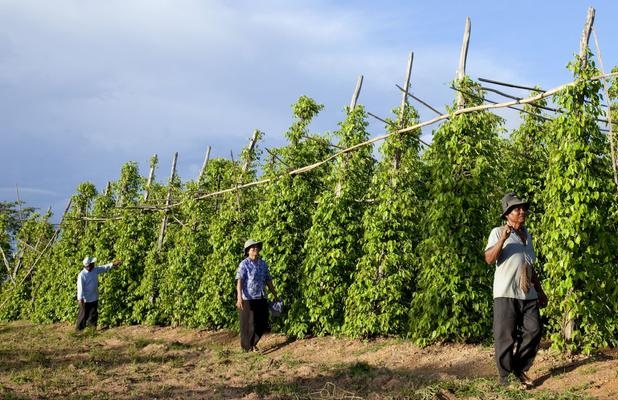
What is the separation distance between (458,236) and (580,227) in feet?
5.88

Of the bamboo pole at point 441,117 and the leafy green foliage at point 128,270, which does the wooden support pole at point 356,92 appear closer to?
the bamboo pole at point 441,117

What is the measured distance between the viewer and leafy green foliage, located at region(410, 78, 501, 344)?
29.8ft

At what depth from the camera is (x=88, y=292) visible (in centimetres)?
1608

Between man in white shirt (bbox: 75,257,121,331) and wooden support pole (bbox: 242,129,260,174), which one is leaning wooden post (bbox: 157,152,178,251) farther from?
wooden support pole (bbox: 242,129,260,174)

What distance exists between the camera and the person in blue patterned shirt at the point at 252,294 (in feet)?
35.6

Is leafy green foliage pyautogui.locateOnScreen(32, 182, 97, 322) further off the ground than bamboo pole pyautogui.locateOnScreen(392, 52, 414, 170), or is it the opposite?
bamboo pole pyautogui.locateOnScreen(392, 52, 414, 170)

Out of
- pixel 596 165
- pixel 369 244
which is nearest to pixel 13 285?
pixel 369 244

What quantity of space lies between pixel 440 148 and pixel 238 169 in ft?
20.2

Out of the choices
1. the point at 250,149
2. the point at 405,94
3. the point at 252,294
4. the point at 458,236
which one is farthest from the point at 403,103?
the point at 250,149

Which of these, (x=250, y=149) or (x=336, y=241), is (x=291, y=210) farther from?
(x=250, y=149)

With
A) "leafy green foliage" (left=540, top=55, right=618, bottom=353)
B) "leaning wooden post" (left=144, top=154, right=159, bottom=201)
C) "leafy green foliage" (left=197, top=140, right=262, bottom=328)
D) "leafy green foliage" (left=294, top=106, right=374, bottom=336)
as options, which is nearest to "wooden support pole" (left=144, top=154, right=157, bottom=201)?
"leaning wooden post" (left=144, top=154, right=159, bottom=201)

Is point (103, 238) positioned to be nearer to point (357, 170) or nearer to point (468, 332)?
point (357, 170)

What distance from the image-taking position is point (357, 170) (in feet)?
39.0

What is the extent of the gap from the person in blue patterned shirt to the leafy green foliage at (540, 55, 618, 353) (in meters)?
4.66
